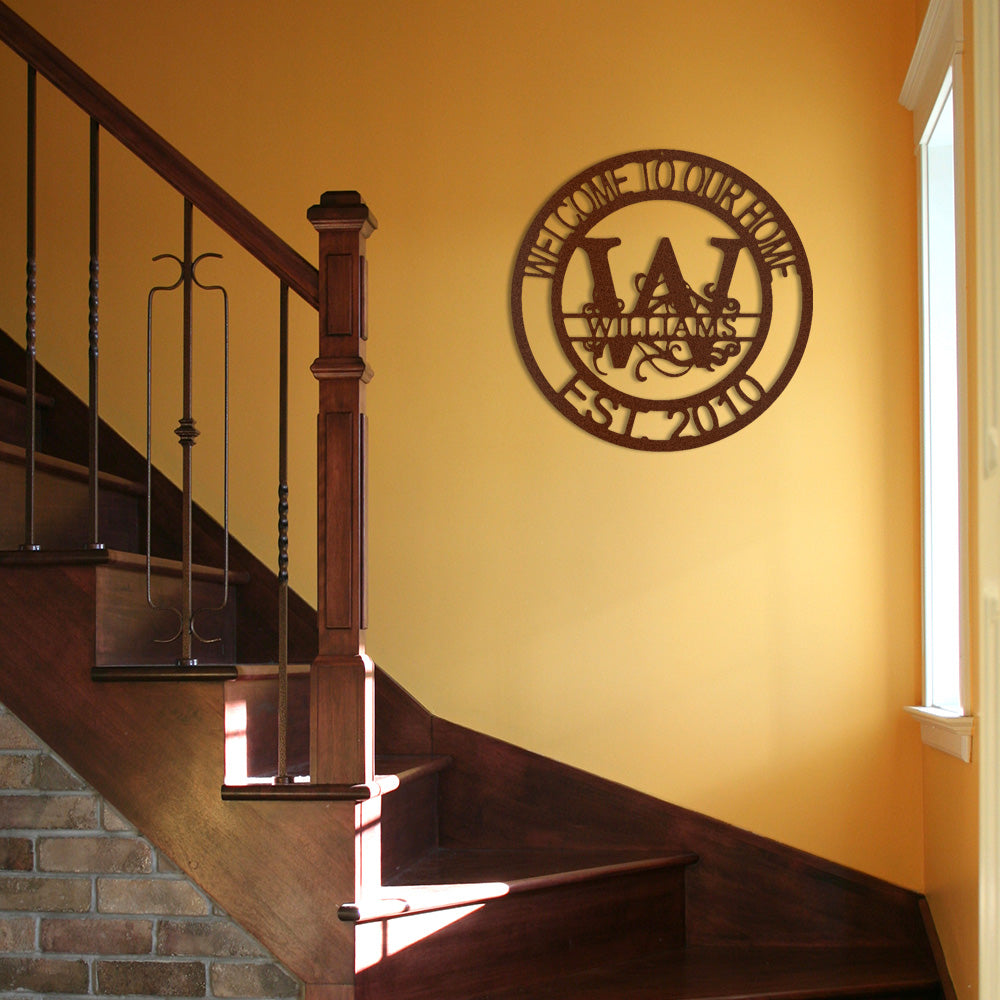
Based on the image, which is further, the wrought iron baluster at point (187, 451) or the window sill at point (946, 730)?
the wrought iron baluster at point (187, 451)

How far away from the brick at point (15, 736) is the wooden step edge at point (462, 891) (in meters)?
0.71

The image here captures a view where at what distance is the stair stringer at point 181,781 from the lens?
2.15m

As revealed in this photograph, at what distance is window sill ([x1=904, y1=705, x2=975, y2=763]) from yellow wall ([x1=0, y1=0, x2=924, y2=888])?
18 cm

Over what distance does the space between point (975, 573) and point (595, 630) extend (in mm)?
1081

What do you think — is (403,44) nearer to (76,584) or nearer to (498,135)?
(498,135)

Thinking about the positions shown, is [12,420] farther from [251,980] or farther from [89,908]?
[251,980]

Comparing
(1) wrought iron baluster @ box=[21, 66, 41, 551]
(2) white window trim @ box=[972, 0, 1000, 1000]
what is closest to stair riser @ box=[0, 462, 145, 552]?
(1) wrought iron baluster @ box=[21, 66, 41, 551]

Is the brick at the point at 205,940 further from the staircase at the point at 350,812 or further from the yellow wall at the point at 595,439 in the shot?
the yellow wall at the point at 595,439

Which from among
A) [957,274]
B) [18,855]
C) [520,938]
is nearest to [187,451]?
[18,855]

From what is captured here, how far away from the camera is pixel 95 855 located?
7.38 feet

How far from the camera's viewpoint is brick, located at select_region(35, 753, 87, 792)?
2270 millimetres

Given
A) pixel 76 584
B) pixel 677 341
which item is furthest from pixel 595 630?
pixel 76 584

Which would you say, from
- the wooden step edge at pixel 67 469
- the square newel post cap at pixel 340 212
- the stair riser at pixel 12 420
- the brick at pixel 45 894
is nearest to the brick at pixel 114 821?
the brick at pixel 45 894

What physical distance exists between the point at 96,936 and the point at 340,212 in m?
1.50
